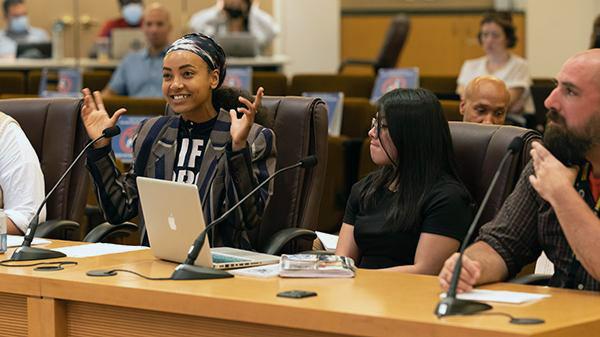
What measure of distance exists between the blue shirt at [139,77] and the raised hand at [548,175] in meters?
6.21

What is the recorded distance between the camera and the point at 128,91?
30.7 feet

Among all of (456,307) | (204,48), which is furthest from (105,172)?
(456,307)

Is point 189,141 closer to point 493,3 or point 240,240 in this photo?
point 240,240

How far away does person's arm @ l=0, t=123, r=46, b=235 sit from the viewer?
14.6 feet

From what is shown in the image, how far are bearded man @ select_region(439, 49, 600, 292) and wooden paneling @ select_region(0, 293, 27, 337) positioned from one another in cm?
106

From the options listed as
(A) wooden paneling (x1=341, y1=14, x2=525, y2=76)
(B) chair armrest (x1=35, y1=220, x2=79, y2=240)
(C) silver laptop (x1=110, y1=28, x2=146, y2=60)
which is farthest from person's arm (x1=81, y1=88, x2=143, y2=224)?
(A) wooden paneling (x1=341, y1=14, x2=525, y2=76)

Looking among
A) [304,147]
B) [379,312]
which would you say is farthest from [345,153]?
[379,312]

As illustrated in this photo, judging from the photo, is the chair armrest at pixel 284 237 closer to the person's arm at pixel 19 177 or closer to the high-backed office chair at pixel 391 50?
the person's arm at pixel 19 177

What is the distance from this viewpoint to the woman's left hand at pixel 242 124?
12.5ft

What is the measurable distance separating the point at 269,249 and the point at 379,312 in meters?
1.48

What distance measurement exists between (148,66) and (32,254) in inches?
225

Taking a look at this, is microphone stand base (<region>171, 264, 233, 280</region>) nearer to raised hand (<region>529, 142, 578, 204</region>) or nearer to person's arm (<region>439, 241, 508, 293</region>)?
person's arm (<region>439, 241, 508, 293</region>)

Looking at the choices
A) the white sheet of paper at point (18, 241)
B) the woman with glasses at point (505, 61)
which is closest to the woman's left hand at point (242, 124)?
the white sheet of paper at point (18, 241)

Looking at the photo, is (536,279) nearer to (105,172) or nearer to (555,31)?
(105,172)
